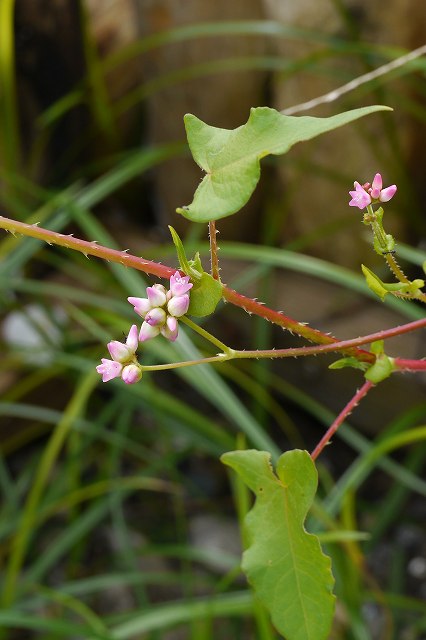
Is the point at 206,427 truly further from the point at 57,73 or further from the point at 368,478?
the point at 57,73

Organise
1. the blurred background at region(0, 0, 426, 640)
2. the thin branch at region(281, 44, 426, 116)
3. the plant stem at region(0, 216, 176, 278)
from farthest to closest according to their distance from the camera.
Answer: the blurred background at region(0, 0, 426, 640), the thin branch at region(281, 44, 426, 116), the plant stem at region(0, 216, 176, 278)

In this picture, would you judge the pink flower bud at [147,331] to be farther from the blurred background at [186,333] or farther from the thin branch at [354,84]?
the blurred background at [186,333]

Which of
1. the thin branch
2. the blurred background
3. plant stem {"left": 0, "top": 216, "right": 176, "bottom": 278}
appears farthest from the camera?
the blurred background

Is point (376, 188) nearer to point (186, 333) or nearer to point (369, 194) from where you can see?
point (369, 194)

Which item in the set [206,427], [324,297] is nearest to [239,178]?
[206,427]

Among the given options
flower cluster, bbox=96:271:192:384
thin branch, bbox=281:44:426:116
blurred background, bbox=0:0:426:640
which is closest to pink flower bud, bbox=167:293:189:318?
flower cluster, bbox=96:271:192:384

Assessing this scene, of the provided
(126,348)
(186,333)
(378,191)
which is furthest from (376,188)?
(186,333)

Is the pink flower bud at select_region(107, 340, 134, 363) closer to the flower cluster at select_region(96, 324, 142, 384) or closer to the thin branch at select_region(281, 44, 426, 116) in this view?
the flower cluster at select_region(96, 324, 142, 384)
